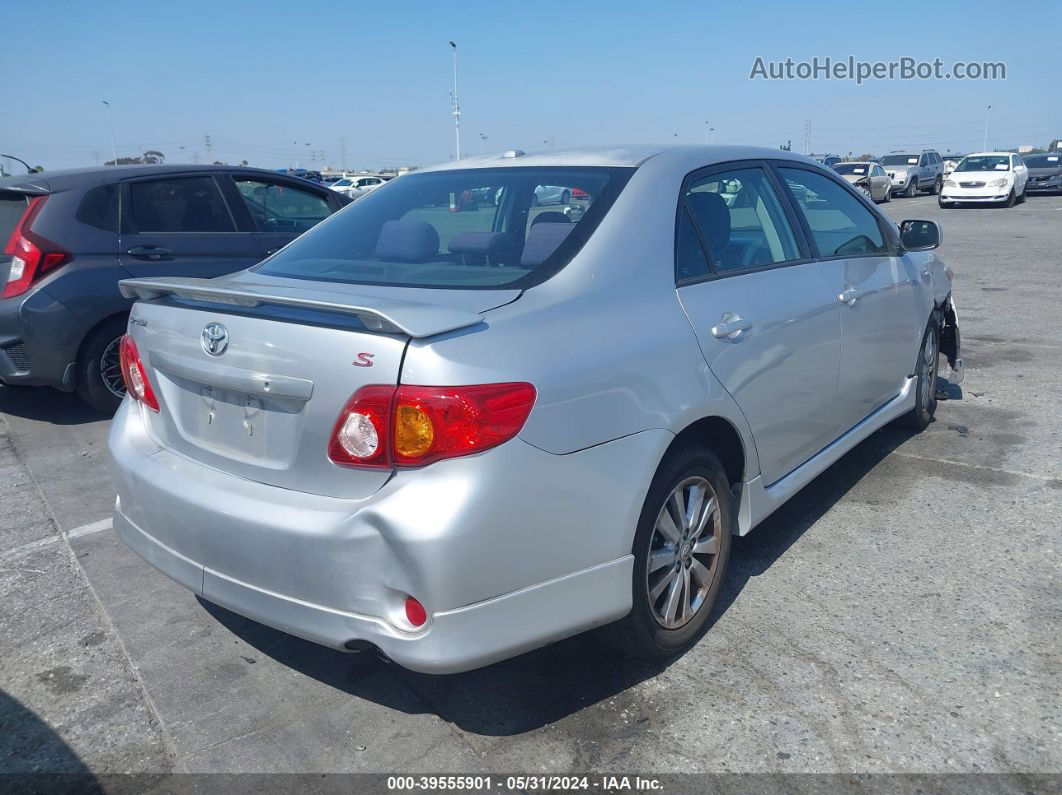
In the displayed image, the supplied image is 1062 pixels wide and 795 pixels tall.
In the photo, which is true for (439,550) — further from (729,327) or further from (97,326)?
(97,326)

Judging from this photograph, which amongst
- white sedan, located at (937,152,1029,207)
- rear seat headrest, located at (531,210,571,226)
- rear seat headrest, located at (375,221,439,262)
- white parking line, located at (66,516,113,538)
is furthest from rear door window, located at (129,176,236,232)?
white sedan, located at (937,152,1029,207)

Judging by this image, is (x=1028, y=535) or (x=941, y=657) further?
(x=1028, y=535)

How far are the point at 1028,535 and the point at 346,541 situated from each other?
3102 millimetres

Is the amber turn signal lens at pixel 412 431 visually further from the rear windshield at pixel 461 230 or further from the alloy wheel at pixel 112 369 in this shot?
the alloy wheel at pixel 112 369

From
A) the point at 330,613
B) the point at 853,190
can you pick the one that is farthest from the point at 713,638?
the point at 853,190

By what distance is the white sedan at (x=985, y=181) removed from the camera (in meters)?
26.9

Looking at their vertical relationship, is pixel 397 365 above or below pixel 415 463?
above

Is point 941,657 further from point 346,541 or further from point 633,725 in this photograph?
point 346,541

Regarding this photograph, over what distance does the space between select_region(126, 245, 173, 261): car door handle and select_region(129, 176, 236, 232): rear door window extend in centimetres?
15

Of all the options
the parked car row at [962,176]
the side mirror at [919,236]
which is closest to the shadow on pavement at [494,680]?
the side mirror at [919,236]

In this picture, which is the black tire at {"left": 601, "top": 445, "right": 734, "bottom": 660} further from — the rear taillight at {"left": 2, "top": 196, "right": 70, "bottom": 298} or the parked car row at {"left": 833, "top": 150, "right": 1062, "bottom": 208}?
the parked car row at {"left": 833, "top": 150, "right": 1062, "bottom": 208}

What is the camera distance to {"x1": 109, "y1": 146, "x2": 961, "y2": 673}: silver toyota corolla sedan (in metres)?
2.26

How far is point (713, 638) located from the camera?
3.18m

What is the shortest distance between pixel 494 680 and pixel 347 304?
54.6 inches
